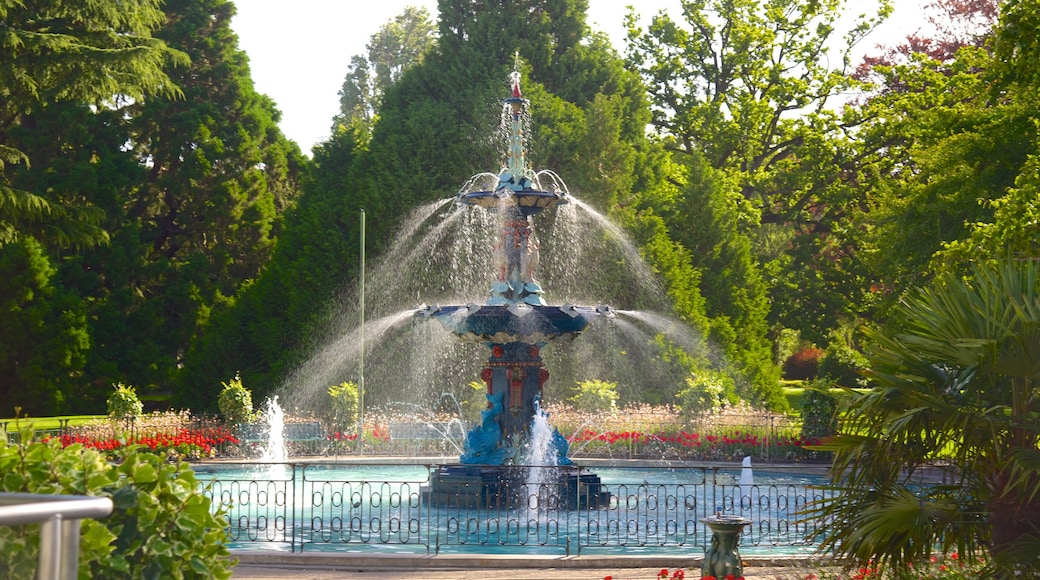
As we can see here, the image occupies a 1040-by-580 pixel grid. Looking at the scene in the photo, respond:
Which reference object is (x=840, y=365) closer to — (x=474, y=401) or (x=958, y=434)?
(x=474, y=401)

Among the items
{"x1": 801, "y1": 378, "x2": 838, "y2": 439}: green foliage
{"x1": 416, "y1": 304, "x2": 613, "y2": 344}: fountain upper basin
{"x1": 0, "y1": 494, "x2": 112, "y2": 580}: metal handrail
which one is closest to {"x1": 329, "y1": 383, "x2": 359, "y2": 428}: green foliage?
{"x1": 801, "y1": 378, "x2": 838, "y2": 439}: green foliage

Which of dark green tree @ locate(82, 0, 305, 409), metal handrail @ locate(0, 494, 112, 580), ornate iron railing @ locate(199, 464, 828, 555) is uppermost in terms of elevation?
dark green tree @ locate(82, 0, 305, 409)

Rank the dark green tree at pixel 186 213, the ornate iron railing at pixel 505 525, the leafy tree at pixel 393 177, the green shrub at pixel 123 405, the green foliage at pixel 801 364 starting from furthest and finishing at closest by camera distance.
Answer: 1. the green foliage at pixel 801 364
2. the dark green tree at pixel 186 213
3. the leafy tree at pixel 393 177
4. the green shrub at pixel 123 405
5. the ornate iron railing at pixel 505 525

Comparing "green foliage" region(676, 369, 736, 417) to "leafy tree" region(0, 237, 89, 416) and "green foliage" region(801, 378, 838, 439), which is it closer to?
"green foliage" region(801, 378, 838, 439)

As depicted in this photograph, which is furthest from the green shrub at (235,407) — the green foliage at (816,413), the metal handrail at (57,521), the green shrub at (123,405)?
the metal handrail at (57,521)

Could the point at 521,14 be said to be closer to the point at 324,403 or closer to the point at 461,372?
the point at 461,372

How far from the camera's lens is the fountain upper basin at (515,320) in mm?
16969

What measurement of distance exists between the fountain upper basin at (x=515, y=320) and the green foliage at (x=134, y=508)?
451 inches

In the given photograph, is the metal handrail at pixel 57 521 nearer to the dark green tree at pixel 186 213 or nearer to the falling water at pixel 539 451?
the falling water at pixel 539 451

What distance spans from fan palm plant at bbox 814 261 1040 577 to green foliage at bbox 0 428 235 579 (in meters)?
4.83

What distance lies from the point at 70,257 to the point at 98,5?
1342 centimetres

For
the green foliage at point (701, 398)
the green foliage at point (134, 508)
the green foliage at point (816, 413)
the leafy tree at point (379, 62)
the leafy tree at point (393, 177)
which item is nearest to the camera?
the green foliage at point (134, 508)

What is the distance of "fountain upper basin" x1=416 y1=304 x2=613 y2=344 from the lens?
16969mm

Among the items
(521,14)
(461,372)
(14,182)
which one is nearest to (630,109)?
(521,14)
